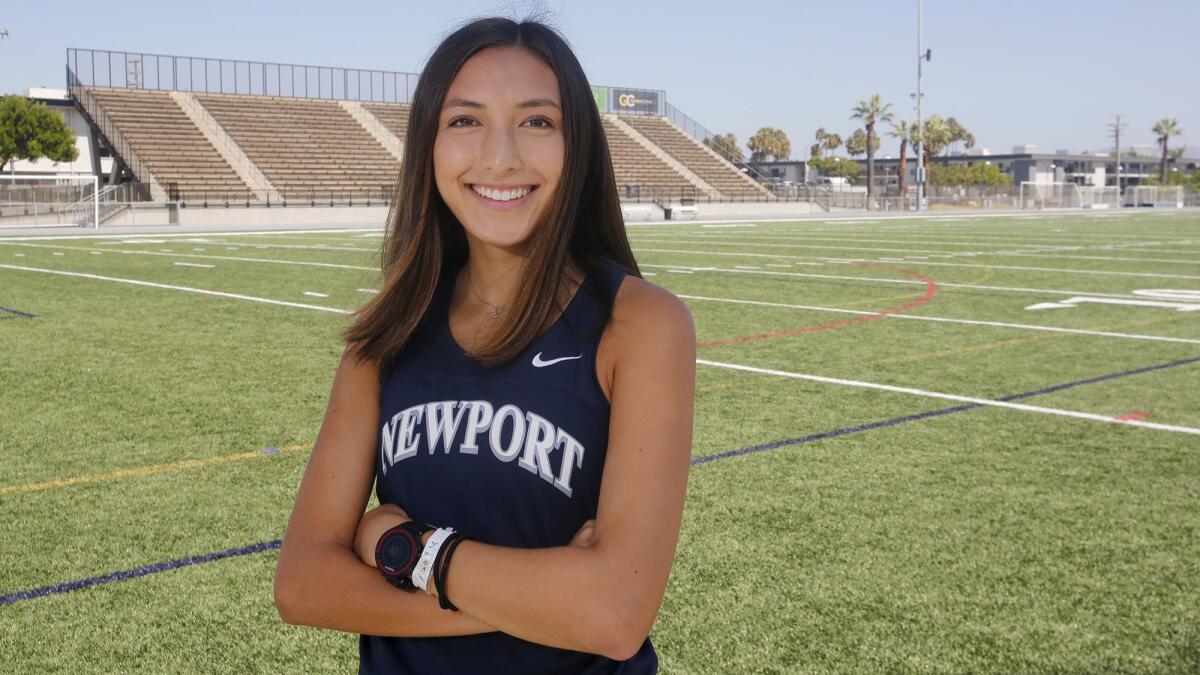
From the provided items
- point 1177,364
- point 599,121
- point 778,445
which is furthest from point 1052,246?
point 599,121

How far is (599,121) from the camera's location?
1.87m

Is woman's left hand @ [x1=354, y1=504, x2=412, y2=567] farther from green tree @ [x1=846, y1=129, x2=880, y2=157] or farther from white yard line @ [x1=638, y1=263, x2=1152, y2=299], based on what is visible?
green tree @ [x1=846, y1=129, x2=880, y2=157]

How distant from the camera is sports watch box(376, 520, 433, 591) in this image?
1.73 m

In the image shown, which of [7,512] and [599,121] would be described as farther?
[7,512]

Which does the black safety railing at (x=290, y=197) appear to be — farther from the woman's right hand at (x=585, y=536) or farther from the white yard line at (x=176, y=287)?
the woman's right hand at (x=585, y=536)

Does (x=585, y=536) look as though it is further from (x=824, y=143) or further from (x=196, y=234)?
(x=824, y=143)

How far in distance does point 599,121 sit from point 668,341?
1.23ft

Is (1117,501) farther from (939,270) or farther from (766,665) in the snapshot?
(939,270)

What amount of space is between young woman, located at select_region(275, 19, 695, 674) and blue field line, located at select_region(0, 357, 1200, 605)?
99.3 inches

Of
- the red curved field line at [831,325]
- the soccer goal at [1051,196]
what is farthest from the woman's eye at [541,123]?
the soccer goal at [1051,196]

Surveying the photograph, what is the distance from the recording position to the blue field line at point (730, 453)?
4043 mm

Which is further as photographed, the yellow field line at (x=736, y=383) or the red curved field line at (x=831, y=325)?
the red curved field line at (x=831, y=325)

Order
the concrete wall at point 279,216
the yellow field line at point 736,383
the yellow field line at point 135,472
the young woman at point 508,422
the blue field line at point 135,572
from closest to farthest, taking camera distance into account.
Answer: the young woman at point 508,422 → the blue field line at point 135,572 → the yellow field line at point 135,472 → the yellow field line at point 736,383 → the concrete wall at point 279,216

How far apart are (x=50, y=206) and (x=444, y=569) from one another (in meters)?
37.1
